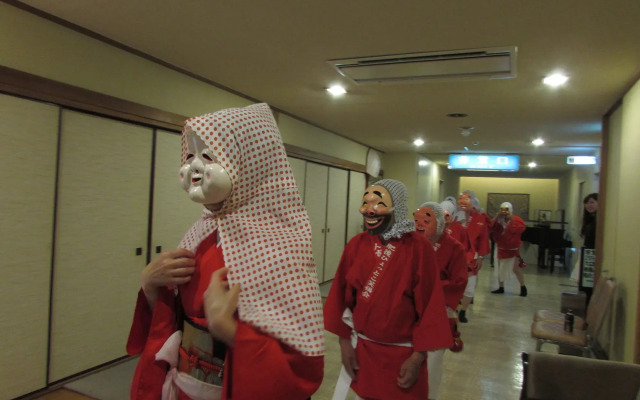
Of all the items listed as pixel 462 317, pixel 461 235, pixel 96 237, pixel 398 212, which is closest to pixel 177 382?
pixel 398 212

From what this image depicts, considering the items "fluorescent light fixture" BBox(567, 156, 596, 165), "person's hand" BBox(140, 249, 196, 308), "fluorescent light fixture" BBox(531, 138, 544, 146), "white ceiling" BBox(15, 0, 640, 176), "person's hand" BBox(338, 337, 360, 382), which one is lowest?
"person's hand" BBox(338, 337, 360, 382)

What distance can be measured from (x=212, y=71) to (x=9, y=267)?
212 centimetres

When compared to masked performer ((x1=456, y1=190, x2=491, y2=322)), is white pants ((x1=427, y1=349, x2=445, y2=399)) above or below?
below

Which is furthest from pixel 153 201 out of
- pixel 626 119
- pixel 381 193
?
pixel 626 119

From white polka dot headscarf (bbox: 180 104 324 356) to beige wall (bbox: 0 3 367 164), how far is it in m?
1.99

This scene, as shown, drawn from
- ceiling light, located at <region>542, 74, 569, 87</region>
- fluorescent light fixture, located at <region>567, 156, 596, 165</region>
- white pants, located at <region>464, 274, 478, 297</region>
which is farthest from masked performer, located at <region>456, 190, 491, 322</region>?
fluorescent light fixture, located at <region>567, 156, 596, 165</region>

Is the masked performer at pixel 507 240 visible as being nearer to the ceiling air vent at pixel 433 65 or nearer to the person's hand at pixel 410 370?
the ceiling air vent at pixel 433 65

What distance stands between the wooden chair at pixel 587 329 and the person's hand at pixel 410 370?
6.35 ft

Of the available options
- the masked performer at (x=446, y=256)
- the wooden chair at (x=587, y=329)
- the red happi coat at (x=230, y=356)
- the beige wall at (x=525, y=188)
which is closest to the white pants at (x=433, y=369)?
the masked performer at (x=446, y=256)

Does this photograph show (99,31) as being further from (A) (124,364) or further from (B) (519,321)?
(B) (519,321)

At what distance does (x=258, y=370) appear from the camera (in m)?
0.92

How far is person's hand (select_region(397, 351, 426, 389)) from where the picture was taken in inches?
Result: 69.2

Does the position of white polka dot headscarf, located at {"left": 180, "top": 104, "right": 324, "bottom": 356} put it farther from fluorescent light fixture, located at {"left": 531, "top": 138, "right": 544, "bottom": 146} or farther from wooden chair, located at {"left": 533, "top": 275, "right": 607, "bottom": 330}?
fluorescent light fixture, located at {"left": 531, "top": 138, "right": 544, "bottom": 146}

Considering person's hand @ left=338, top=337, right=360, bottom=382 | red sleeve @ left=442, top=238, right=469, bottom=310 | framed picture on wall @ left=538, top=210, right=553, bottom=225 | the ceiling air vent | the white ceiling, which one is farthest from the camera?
framed picture on wall @ left=538, top=210, right=553, bottom=225
